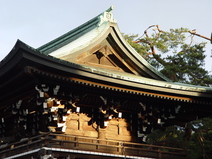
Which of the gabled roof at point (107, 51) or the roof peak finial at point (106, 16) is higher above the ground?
the roof peak finial at point (106, 16)

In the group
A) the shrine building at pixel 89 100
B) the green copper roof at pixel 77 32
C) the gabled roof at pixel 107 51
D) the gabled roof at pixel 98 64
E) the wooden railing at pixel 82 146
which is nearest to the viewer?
the gabled roof at pixel 98 64

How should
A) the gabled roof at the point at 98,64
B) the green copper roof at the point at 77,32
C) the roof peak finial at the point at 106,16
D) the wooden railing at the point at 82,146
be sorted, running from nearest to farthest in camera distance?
the gabled roof at the point at 98,64, the wooden railing at the point at 82,146, the roof peak finial at the point at 106,16, the green copper roof at the point at 77,32

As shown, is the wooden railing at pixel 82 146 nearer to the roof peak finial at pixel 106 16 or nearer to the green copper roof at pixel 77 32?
the roof peak finial at pixel 106 16

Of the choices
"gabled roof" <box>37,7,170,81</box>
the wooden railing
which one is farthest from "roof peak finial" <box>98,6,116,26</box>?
the wooden railing

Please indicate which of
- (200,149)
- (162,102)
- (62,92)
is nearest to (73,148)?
(62,92)

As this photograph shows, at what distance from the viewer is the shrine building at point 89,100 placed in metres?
17.0

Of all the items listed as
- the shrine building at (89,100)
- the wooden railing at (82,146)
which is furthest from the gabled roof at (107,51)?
the wooden railing at (82,146)

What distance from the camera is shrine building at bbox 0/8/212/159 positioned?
17.0m

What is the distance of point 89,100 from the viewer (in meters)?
19.4

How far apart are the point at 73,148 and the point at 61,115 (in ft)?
5.14

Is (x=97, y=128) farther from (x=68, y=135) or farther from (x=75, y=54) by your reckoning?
(x=75, y=54)

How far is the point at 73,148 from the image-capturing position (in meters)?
17.7

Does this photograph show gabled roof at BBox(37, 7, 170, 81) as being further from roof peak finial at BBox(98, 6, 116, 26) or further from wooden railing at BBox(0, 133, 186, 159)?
wooden railing at BBox(0, 133, 186, 159)

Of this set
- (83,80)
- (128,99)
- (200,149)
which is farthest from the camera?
(200,149)
